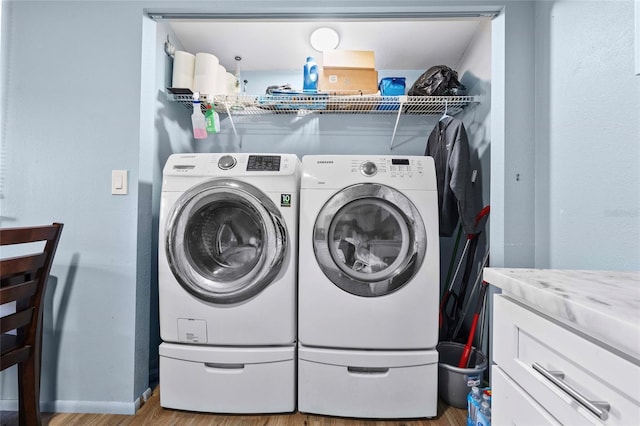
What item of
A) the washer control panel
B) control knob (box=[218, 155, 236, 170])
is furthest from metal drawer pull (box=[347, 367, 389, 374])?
control knob (box=[218, 155, 236, 170])

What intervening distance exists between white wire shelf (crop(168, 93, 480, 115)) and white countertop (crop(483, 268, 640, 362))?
→ 1473 millimetres

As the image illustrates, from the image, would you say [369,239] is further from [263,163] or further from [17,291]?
[17,291]

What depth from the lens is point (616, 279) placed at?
0.69 metres

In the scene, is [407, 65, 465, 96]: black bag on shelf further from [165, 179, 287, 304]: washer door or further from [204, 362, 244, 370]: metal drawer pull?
[204, 362, 244, 370]: metal drawer pull

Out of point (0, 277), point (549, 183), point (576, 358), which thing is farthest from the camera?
point (549, 183)

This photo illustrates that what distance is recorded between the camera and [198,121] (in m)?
1.86

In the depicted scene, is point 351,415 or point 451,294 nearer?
point 351,415

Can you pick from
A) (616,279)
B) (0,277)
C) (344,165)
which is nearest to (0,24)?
(0,277)

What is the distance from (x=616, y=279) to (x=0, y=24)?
2589mm

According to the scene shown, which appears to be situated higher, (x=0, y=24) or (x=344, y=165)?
(x=0, y=24)

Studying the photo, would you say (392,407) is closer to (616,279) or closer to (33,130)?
(616,279)

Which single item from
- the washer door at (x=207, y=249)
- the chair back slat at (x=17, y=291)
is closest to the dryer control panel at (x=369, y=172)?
the washer door at (x=207, y=249)

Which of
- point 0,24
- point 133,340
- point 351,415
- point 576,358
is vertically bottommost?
point 351,415

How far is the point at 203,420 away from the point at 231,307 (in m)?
0.54
